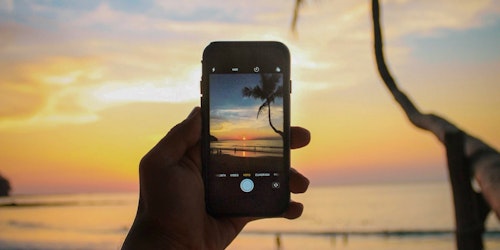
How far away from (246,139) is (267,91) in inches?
4.4

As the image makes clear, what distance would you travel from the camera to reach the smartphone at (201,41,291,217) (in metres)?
1.43

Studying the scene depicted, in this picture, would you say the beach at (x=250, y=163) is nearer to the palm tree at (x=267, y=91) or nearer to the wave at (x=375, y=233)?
the palm tree at (x=267, y=91)

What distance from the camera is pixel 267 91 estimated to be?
1473mm

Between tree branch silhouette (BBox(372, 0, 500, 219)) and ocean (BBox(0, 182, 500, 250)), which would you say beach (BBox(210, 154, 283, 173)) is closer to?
tree branch silhouette (BBox(372, 0, 500, 219))

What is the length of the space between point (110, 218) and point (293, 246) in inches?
431

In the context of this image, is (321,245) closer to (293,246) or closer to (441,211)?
(293,246)

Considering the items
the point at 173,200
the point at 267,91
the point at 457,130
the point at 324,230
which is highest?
the point at 267,91

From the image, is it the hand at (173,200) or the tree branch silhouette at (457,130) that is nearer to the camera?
Result: the hand at (173,200)

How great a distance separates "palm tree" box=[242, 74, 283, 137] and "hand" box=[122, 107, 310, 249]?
220 millimetres

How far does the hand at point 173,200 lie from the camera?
115 centimetres

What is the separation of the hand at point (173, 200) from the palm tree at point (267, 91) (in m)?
0.22

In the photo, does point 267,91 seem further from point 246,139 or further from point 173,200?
point 173,200

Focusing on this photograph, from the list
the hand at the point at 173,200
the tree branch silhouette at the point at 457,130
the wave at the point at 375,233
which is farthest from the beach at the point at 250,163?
the wave at the point at 375,233

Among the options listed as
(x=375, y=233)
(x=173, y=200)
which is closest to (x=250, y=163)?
(x=173, y=200)
